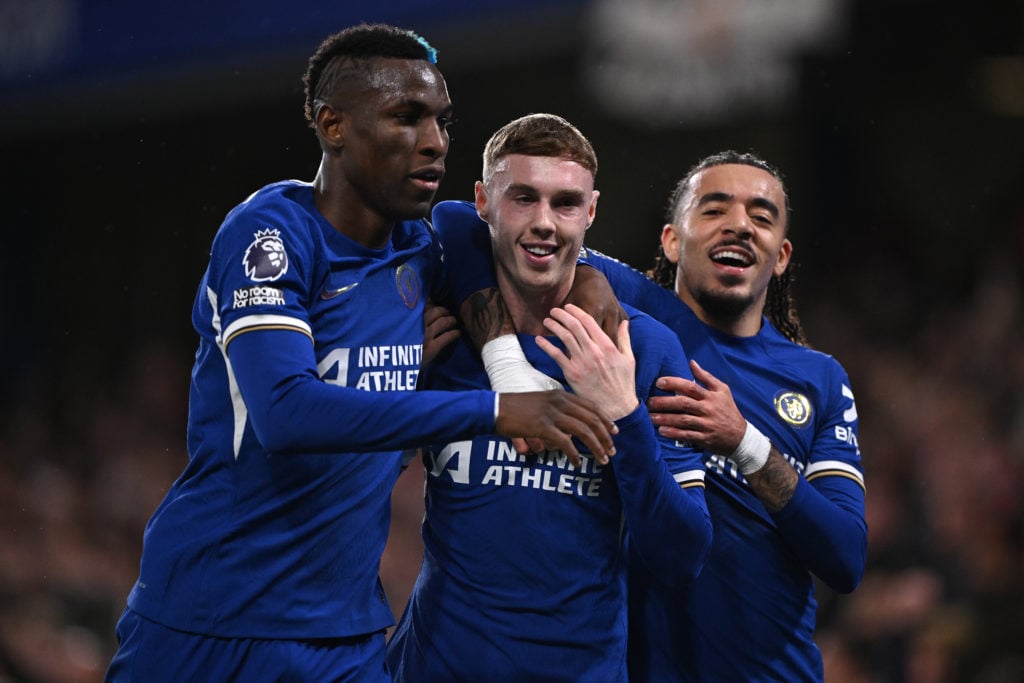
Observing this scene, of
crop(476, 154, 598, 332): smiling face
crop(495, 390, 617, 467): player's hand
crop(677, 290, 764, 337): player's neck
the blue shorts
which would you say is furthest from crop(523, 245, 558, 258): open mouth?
the blue shorts

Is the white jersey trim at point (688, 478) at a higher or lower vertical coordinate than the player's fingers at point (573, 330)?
lower

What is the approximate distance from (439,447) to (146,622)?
763 millimetres

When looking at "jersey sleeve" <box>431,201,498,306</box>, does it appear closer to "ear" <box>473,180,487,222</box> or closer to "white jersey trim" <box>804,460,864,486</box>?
"ear" <box>473,180,487,222</box>

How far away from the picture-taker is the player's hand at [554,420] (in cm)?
260

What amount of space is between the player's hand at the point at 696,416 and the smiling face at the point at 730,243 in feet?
1.56

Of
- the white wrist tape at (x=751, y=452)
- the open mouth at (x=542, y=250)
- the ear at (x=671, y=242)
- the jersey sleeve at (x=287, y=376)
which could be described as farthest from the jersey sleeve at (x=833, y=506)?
the jersey sleeve at (x=287, y=376)

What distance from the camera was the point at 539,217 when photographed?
2.97m

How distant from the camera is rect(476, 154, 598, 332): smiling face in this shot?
2.98 m

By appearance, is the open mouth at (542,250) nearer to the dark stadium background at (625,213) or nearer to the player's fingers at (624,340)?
the player's fingers at (624,340)

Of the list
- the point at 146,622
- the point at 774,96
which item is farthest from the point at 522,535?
the point at 774,96

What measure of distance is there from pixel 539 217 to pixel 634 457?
0.61 metres

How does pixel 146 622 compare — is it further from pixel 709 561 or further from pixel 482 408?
pixel 709 561

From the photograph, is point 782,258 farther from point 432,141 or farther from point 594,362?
point 432,141

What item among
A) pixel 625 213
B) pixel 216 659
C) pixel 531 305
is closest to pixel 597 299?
pixel 531 305
